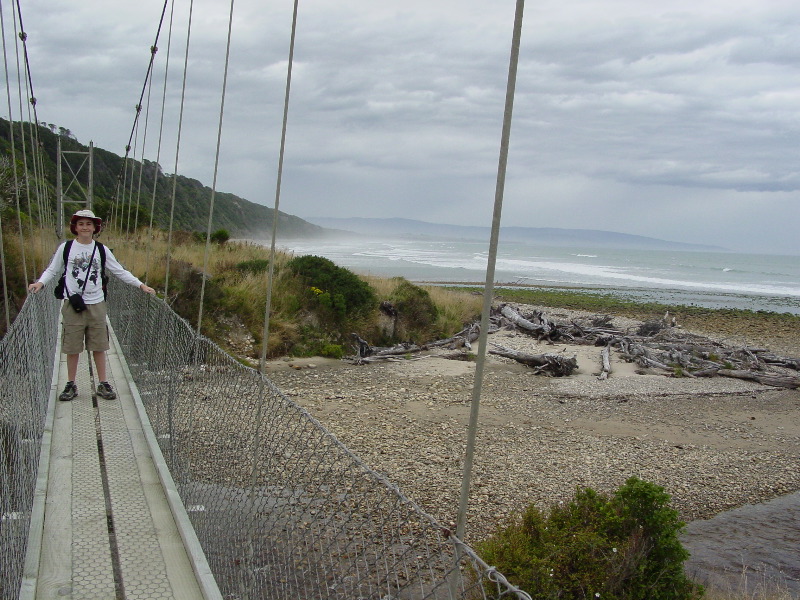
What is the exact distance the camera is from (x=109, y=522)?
3797 mm

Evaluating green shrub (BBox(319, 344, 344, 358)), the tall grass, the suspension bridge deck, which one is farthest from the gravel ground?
the suspension bridge deck

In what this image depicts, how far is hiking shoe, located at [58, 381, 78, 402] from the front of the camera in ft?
19.2

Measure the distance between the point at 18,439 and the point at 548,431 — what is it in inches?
300

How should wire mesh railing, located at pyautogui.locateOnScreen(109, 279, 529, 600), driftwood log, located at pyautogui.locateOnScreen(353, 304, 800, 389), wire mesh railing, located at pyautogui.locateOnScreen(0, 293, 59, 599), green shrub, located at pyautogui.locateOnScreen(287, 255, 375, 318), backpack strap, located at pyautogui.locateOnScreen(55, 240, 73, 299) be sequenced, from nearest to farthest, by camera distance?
wire mesh railing, located at pyautogui.locateOnScreen(0, 293, 59, 599) < wire mesh railing, located at pyautogui.locateOnScreen(109, 279, 529, 600) < backpack strap, located at pyautogui.locateOnScreen(55, 240, 73, 299) < driftwood log, located at pyautogui.locateOnScreen(353, 304, 800, 389) < green shrub, located at pyautogui.locateOnScreen(287, 255, 375, 318)

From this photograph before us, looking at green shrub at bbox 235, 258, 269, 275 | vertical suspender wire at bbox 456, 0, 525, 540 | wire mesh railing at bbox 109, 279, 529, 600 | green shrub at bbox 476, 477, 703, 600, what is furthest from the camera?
green shrub at bbox 235, 258, 269, 275

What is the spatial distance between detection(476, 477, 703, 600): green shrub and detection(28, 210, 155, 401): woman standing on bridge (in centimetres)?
339

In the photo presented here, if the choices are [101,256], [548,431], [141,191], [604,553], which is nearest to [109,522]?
[101,256]

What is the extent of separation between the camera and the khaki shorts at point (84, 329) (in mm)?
5750

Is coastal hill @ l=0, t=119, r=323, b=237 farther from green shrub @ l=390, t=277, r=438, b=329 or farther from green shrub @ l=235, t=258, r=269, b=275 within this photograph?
green shrub @ l=390, t=277, r=438, b=329

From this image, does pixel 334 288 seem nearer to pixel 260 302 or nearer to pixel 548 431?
pixel 260 302

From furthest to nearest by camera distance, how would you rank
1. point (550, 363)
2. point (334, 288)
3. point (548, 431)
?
point (334, 288) → point (550, 363) → point (548, 431)

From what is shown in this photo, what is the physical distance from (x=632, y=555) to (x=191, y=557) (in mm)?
2642

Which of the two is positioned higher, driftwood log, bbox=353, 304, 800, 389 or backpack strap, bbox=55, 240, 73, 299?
backpack strap, bbox=55, 240, 73, 299

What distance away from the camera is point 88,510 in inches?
153
